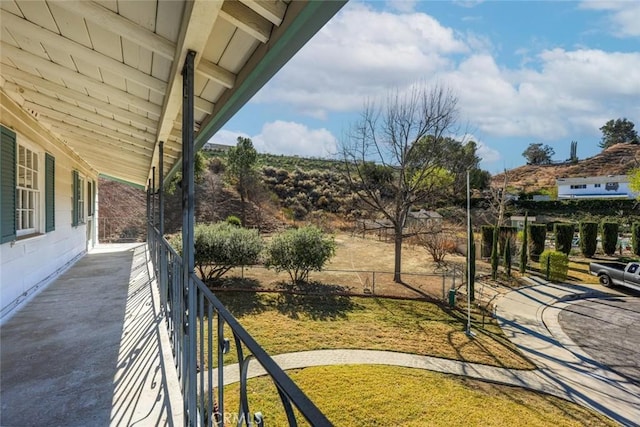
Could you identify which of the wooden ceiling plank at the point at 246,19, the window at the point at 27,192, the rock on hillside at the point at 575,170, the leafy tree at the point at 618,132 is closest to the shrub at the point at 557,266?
the wooden ceiling plank at the point at 246,19

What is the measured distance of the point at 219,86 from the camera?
6.97 feet

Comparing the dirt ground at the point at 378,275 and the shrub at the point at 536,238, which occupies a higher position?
the shrub at the point at 536,238

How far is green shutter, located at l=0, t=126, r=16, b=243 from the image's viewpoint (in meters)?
3.31

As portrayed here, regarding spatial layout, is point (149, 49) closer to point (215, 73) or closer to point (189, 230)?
point (215, 73)

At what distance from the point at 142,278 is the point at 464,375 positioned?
220 inches

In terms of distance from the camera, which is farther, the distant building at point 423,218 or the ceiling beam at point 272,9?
the distant building at point 423,218

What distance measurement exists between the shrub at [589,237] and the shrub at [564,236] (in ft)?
3.58

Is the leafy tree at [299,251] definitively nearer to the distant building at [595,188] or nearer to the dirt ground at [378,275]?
the dirt ground at [378,275]

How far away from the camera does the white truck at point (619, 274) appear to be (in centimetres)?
1050

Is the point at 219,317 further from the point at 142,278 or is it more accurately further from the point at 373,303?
the point at 373,303

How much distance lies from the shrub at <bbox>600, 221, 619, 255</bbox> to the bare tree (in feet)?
31.3

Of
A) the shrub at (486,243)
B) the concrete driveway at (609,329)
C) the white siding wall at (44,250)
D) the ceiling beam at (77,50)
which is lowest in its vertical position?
the concrete driveway at (609,329)

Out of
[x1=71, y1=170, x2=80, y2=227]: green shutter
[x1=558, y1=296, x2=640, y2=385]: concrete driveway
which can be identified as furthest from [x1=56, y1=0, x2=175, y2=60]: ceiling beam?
[x1=558, y1=296, x2=640, y2=385]: concrete driveway

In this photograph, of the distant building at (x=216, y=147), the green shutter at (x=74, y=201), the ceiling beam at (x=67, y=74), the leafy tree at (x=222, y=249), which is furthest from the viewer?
the distant building at (x=216, y=147)
